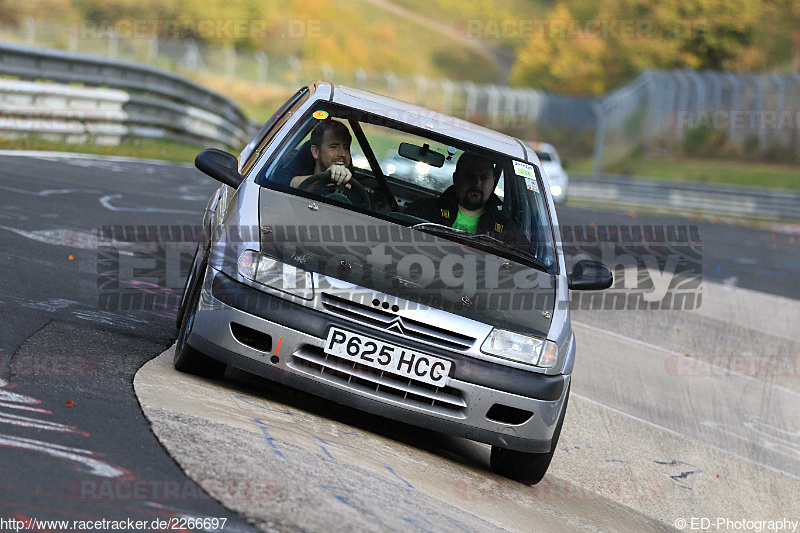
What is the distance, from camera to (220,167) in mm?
5859

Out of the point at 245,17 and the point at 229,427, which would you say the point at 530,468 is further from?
the point at 245,17

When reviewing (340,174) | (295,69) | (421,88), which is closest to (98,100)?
(340,174)

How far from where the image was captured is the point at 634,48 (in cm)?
7431

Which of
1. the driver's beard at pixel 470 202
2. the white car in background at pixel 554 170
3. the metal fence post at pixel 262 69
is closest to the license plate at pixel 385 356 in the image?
the driver's beard at pixel 470 202

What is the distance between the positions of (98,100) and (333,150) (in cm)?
1357

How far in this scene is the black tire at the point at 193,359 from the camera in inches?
209

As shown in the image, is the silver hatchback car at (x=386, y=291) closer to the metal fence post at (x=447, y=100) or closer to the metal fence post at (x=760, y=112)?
the metal fence post at (x=760, y=112)

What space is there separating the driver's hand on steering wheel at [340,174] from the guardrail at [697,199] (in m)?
30.7

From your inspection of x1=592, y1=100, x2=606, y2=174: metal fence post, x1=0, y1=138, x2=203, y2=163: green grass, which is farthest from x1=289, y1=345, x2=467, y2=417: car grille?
x1=592, y1=100, x2=606, y2=174: metal fence post

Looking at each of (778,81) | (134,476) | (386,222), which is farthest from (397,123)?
(778,81)

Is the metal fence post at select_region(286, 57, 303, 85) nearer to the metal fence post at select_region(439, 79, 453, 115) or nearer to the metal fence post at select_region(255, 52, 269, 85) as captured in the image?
the metal fence post at select_region(255, 52, 269, 85)

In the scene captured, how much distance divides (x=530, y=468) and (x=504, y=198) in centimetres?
176

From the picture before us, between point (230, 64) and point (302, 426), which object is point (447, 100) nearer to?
point (230, 64)

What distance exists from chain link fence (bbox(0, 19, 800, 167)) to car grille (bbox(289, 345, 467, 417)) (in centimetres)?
Result: 3249
